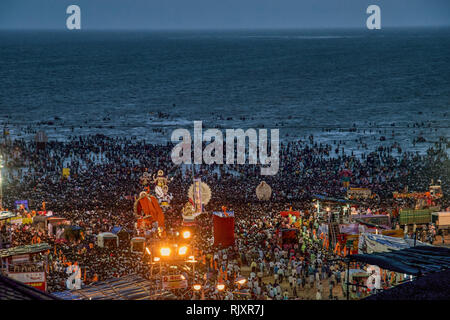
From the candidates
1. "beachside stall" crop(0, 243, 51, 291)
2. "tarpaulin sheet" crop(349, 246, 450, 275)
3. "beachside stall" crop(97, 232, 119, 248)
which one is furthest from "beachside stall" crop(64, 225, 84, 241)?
"tarpaulin sheet" crop(349, 246, 450, 275)

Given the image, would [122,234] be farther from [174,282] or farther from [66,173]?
[66,173]

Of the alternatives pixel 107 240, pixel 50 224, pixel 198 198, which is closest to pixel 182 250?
pixel 107 240

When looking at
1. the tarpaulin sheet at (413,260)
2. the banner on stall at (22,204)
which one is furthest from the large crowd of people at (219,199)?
the banner on stall at (22,204)

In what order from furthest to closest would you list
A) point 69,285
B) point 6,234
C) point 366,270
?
point 6,234
point 366,270
point 69,285

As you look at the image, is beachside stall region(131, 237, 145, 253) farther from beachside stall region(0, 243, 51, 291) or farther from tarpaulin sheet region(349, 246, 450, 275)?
tarpaulin sheet region(349, 246, 450, 275)

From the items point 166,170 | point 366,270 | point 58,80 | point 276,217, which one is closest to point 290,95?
point 58,80

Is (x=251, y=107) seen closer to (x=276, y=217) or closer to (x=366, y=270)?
(x=276, y=217)
